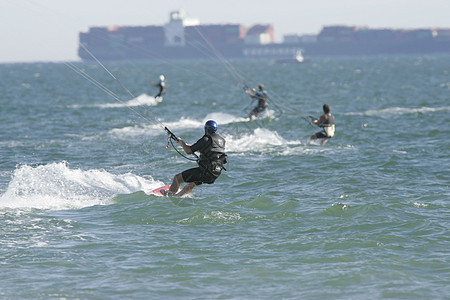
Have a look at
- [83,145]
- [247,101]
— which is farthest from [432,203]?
[247,101]

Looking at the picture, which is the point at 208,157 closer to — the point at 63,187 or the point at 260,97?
the point at 63,187

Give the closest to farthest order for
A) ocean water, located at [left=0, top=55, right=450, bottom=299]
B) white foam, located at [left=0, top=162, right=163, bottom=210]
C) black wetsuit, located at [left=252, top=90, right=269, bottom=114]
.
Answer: ocean water, located at [left=0, top=55, right=450, bottom=299]
white foam, located at [left=0, top=162, right=163, bottom=210]
black wetsuit, located at [left=252, top=90, right=269, bottom=114]

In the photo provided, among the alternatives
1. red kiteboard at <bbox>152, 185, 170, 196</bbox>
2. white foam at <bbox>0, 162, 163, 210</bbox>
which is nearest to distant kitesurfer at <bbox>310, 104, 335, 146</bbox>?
white foam at <bbox>0, 162, 163, 210</bbox>

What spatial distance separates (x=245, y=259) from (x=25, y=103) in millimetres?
39462

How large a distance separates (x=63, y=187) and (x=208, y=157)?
13.8 ft

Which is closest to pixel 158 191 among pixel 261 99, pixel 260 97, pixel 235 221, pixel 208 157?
pixel 208 157

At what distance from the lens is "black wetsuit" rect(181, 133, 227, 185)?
1287 centimetres

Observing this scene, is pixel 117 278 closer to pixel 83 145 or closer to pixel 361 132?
pixel 83 145

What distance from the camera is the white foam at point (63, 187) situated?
1418 cm

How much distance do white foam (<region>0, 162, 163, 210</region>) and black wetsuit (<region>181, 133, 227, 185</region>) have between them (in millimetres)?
2294

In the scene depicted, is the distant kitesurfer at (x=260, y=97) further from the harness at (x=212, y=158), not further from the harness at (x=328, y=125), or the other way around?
the harness at (x=212, y=158)

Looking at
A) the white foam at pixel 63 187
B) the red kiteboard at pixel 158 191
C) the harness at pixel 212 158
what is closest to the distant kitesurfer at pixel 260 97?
the white foam at pixel 63 187

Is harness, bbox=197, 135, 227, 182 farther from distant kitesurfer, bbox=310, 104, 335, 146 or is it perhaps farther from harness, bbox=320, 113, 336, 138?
harness, bbox=320, 113, 336, 138

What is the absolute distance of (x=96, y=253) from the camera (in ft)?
35.1
